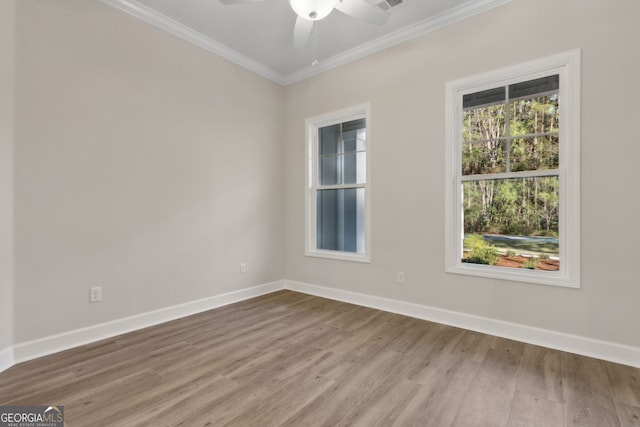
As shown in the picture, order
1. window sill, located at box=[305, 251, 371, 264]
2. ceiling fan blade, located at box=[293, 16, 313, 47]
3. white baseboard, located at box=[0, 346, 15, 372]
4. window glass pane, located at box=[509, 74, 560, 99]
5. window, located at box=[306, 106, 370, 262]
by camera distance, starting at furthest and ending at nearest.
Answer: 1. window, located at box=[306, 106, 370, 262]
2. window sill, located at box=[305, 251, 371, 264]
3. window glass pane, located at box=[509, 74, 560, 99]
4. ceiling fan blade, located at box=[293, 16, 313, 47]
5. white baseboard, located at box=[0, 346, 15, 372]

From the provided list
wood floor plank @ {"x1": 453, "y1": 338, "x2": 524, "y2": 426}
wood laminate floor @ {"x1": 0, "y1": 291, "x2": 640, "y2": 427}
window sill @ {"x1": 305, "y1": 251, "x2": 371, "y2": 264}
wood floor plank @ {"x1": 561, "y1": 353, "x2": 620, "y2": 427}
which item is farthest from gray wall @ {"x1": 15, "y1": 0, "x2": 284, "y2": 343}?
wood floor plank @ {"x1": 561, "y1": 353, "x2": 620, "y2": 427}

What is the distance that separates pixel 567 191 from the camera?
240 cm

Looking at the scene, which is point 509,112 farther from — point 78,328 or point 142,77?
point 78,328

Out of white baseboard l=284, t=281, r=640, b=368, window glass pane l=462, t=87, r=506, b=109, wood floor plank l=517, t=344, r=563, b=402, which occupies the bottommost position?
wood floor plank l=517, t=344, r=563, b=402

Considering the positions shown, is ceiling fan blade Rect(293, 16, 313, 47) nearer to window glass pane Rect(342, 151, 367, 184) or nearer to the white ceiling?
the white ceiling

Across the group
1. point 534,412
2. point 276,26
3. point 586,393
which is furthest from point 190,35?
point 586,393

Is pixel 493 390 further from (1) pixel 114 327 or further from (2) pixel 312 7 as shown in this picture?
(1) pixel 114 327

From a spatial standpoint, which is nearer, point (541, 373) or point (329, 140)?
point (541, 373)

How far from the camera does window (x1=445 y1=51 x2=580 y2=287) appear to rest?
2.40 metres

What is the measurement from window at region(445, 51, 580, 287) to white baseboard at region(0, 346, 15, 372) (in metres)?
3.62

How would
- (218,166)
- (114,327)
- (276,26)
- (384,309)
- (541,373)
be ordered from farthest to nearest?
(218,166) < (384,309) < (276,26) < (114,327) < (541,373)

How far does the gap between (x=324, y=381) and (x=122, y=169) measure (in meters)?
2.51

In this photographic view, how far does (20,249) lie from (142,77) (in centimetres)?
179

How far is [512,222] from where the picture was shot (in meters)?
2.74
